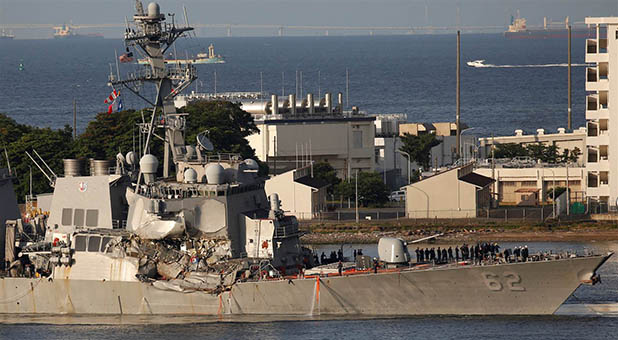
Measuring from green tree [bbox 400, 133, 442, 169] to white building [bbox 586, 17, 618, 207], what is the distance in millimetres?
15812

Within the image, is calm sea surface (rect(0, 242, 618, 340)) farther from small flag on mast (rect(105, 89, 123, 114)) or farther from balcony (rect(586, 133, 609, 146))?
balcony (rect(586, 133, 609, 146))

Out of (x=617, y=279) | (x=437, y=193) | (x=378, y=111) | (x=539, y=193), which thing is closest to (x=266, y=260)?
(x=617, y=279)

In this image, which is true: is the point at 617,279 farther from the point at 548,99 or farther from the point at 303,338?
the point at 548,99

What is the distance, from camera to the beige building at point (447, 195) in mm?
56531

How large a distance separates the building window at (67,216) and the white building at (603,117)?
89.3 ft

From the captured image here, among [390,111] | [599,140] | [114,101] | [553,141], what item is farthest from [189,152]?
[390,111]

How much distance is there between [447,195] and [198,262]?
21.4 metres

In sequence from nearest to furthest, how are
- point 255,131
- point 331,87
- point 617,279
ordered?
point 617,279 → point 255,131 → point 331,87

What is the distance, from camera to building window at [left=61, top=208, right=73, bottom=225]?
4019 cm

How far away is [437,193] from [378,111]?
243 feet

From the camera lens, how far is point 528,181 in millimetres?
62031

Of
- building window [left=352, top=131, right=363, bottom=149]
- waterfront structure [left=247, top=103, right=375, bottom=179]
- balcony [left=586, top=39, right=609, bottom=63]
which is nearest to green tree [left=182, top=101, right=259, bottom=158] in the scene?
waterfront structure [left=247, top=103, right=375, bottom=179]

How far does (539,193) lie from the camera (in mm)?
61562

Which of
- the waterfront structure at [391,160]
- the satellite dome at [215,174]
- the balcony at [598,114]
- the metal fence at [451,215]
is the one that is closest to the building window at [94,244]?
the satellite dome at [215,174]
